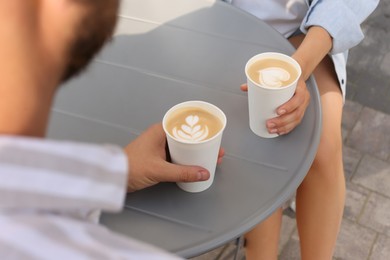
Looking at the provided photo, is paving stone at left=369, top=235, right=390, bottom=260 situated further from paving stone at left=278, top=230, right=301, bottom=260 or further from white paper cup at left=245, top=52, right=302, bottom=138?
white paper cup at left=245, top=52, right=302, bottom=138

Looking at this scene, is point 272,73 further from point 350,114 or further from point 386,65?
point 386,65

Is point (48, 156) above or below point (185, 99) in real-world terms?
above

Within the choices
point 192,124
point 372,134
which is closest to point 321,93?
point 192,124

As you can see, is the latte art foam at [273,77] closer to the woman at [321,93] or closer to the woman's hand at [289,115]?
the woman's hand at [289,115]

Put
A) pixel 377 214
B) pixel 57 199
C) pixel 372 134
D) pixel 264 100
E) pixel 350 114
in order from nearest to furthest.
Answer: pixel 57 199 < pixel 264 100 < pixel 377 214 < pixel 372 134 < pixel 350 114

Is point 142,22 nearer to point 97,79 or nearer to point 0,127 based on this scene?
point 97,79

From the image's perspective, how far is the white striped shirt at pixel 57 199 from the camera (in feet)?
1.80

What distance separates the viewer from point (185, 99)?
130cm

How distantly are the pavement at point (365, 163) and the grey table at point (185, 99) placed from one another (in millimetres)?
839

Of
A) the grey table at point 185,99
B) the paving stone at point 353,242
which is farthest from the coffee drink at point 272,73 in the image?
the paving stone at point 353,242

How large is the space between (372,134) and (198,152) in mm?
1586

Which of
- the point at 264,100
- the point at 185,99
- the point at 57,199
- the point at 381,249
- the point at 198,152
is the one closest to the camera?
the point at 57,199

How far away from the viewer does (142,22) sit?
154 centimetres

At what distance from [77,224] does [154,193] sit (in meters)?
0.50
